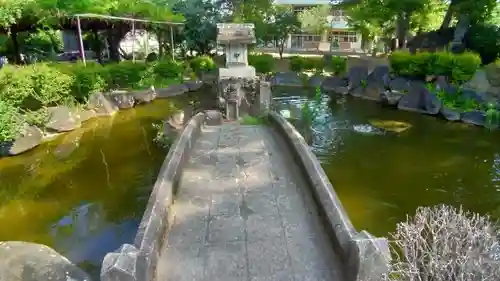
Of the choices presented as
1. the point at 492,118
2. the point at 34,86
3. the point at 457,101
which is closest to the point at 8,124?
the point at 34,86

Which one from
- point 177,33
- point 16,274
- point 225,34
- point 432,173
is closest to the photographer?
point 16,274

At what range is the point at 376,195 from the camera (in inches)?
330

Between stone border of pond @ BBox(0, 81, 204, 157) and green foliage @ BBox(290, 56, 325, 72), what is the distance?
702cm

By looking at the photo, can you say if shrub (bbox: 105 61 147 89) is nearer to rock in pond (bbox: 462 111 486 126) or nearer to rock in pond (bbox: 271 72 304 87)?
rock in pond (bbox: 271 72 304 87)

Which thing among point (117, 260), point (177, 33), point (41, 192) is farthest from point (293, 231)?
point (177, 33)

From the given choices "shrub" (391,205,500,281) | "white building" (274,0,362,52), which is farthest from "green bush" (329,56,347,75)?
"shrub" (391,205,500,281)

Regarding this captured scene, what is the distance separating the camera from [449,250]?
10.3 ft

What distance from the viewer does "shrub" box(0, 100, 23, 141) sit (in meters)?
10.5

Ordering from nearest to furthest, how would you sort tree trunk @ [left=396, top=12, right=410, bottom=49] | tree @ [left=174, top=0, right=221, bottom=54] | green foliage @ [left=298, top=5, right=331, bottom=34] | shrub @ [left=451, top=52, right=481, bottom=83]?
1. shrub @ [left=451, top=52, right=481, bottom=83]
2. tree trunk @ [left=396, top=12, right=410, bottom=49]
3. tree @ [left=174, top=0, right=221, bottom=54]
4. green foliage @ [left=298, top=5, right=331, bottom=34]

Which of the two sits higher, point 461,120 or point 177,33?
point 177,33

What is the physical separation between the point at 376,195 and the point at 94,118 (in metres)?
11.1

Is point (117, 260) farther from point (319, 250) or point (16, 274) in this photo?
point (319, 250)

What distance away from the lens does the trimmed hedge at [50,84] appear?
11422 millimetres

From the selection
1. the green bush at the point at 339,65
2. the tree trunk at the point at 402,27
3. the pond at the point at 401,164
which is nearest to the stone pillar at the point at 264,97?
the pond at the point at 401,164
